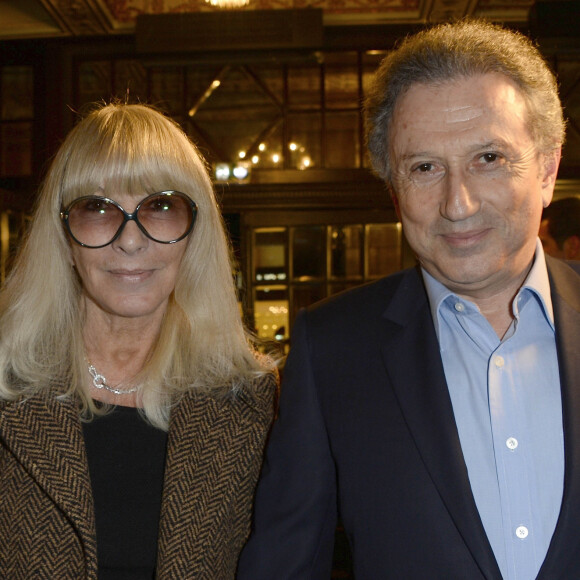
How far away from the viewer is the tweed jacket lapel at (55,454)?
154cm

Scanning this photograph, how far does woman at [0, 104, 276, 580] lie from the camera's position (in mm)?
1580

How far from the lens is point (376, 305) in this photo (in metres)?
1.59

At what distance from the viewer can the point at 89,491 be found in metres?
1.57

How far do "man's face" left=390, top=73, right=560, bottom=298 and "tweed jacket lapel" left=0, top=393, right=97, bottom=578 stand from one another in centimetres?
87

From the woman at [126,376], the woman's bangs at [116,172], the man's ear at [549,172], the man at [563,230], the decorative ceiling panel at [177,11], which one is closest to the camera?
the man's ear at [549,172]

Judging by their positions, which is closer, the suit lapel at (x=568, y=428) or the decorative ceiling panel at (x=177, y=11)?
the suit lapel at (x=568, y=428)

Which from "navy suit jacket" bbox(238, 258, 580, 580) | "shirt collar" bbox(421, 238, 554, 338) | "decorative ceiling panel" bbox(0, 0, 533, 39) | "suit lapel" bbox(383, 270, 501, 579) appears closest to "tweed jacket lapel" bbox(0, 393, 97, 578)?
"navy suit jacket" bbox(238, 258, 580, 580)

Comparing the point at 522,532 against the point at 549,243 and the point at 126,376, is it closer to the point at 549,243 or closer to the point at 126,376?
the point at 126,376

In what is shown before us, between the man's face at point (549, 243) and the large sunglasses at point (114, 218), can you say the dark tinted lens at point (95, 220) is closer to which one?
the large sunglasses at point (114, 218)

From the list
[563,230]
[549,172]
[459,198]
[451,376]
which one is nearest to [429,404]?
[451,376]

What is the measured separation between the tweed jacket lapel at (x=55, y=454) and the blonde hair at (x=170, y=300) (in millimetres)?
46

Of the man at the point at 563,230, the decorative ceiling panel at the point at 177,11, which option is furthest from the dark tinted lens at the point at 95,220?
the decorative ceiling panel at the point at 177,11

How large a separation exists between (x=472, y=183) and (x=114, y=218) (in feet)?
2.65

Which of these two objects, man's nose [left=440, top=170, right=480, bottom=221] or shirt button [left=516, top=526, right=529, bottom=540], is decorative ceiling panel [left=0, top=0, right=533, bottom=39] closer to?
man's nose [left=440, top=170, right=480, bottom=221]
